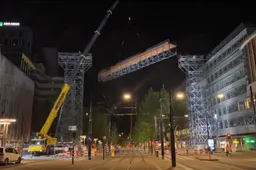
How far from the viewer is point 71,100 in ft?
219

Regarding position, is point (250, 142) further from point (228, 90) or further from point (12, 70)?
point (12, 70)

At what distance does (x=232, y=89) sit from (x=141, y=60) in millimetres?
22006

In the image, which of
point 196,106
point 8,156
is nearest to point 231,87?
point 196,106

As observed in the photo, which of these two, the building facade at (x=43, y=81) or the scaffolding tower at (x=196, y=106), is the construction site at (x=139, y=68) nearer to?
the scaffolding tower at (x=196, y=106)

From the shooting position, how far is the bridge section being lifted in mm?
65375

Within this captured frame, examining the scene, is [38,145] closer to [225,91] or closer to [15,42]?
[225,91]

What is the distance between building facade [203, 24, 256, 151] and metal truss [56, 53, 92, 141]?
31.3 meters

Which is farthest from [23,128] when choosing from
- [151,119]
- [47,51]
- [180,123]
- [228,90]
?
[47,51]

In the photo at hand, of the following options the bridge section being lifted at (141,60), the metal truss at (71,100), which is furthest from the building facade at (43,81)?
the metal truss at (71,100)

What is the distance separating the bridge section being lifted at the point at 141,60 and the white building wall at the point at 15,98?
21.0 metres

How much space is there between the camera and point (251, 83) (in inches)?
2173

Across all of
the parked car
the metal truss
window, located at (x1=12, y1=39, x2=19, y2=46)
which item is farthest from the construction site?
window, located at (x1=12, y1=39, x2=19, y2=46)

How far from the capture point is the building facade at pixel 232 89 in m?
58.6

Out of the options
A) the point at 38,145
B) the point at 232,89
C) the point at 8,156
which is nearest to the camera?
the point at 8,156
